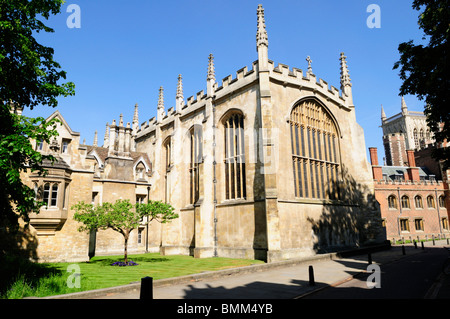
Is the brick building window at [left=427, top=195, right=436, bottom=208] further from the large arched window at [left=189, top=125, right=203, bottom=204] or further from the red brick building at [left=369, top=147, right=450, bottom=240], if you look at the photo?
the large arched window at [left=189, top=125, right=203, bottom=204]

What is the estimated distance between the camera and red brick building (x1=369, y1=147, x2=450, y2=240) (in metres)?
42.1

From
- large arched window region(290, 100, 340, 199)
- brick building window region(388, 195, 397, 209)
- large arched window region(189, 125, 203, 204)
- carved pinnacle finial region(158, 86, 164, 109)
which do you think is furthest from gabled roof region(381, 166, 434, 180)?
carved pinnacle finial region(158, 86, 164, 109)

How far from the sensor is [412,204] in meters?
43.6

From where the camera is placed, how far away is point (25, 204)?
375 inches

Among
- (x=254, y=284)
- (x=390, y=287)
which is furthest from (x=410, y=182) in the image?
(x=254, y=284)

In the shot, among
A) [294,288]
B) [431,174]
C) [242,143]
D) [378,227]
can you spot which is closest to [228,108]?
[242,143]

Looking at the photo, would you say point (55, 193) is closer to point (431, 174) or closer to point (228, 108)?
point (228, 108)

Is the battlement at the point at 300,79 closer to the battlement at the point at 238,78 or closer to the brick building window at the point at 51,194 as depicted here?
the battlement at the point at 238,78

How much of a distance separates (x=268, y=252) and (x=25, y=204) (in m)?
12.8

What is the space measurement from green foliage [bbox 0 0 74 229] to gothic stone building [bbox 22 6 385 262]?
35.8 ft

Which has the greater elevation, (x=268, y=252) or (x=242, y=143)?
(x=242, y=143)

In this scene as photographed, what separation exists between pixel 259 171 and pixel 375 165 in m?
33.4

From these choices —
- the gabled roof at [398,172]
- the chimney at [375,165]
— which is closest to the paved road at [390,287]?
the chimney at [375,165]

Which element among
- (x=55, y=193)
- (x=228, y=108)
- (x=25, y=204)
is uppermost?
(x=228, y=108)
